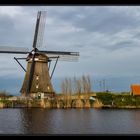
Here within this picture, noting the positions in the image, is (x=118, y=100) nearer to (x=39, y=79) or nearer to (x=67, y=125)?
(x=39, y=79)

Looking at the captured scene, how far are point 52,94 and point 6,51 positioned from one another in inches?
262

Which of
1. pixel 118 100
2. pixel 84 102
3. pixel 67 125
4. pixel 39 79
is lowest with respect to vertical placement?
pixel 67 125

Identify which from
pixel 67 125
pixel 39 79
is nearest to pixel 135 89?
pixel 39 79

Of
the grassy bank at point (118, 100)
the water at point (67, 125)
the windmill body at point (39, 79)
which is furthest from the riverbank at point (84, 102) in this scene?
the water at point (67, 125)

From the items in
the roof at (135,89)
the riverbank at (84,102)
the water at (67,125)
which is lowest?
the water at (67,125)

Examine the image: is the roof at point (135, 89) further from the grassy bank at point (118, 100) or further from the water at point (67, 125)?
the water at point (67, 125)

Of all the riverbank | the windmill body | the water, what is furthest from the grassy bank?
the water

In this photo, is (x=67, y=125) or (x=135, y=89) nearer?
(x=67, y=125)

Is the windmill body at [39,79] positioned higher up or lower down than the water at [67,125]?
higher up

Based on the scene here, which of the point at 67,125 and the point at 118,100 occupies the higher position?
the point at 118,100

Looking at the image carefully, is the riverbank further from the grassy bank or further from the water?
the water
